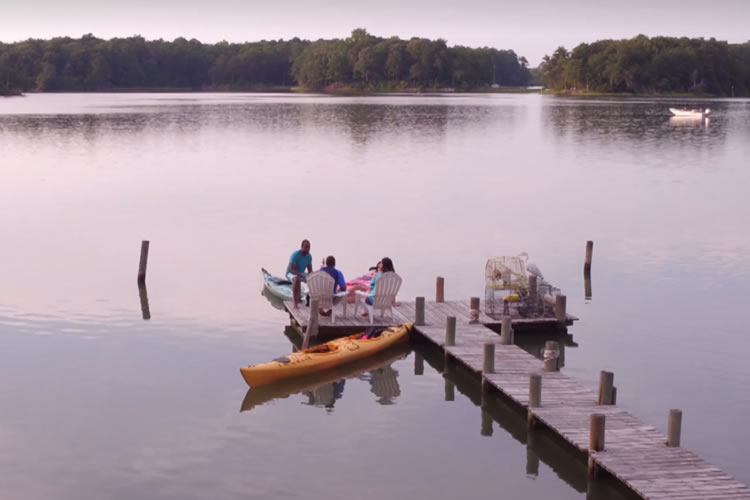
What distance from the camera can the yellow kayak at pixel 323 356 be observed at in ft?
65.2

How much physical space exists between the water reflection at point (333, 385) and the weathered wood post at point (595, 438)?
508 cm

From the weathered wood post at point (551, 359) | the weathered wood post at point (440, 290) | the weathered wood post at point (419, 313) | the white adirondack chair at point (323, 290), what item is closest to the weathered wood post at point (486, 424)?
the weathered wood post at point (551, 359)

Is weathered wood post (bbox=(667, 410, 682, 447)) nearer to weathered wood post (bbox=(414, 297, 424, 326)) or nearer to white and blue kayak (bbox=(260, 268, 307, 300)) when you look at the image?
weathered wood post (bbox=(414, 297, 424, 326))

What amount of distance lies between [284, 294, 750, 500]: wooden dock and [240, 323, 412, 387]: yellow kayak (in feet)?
2.77

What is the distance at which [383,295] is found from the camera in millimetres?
23266

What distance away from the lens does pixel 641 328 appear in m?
24.8

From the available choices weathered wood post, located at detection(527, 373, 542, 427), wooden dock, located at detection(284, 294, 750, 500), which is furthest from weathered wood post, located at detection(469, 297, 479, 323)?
weathered wood post, located at detection(527, 373, 542, 427)

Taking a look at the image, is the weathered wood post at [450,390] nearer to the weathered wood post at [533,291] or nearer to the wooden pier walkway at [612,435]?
the wooden pier walkway at [612,435]

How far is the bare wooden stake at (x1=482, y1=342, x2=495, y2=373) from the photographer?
19.5m

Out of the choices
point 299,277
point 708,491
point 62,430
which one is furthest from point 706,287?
point 62,430

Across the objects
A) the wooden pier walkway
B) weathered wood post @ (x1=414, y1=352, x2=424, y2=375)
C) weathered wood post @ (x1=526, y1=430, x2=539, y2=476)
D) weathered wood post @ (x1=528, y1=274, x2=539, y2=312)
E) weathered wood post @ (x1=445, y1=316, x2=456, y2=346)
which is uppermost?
weathered wood post @ (x1=528, y1=274, x2=539, y2=312)

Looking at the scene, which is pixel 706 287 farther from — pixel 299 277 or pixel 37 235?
pixel 37 235

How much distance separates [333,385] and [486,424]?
11.1 feet

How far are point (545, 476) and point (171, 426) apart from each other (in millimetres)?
6293
